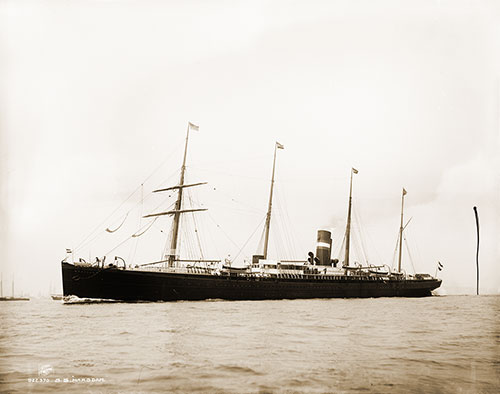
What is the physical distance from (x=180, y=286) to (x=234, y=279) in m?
5.77

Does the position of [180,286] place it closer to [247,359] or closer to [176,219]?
[176,219]

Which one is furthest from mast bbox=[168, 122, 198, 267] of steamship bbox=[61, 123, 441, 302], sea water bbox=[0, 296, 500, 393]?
sea water bbox=[0, 296, 500, 393]

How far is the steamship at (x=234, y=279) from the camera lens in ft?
116

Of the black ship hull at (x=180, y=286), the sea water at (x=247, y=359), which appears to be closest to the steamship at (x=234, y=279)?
the black ship hull at (x=180, y=286)

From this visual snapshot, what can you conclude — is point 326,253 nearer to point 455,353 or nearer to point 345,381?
point 455,353

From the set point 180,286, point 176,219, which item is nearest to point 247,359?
point 180,286

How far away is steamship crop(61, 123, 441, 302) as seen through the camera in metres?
35.2

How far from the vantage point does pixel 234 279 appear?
133 feet

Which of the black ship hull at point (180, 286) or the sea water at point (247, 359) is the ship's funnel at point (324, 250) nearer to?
the black ship hull at point (180, 286)

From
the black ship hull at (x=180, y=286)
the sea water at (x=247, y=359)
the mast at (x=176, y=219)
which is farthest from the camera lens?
the mast at (x=176, y=219)

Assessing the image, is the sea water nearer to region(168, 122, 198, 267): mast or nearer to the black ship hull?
the black ship hull

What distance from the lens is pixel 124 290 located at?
115 ft

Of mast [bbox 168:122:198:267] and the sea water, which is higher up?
mast [bbox 168:122:198:267]

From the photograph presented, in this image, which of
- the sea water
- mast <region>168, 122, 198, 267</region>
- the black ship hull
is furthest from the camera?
mast <region>168, 122, 198, 267</region>
